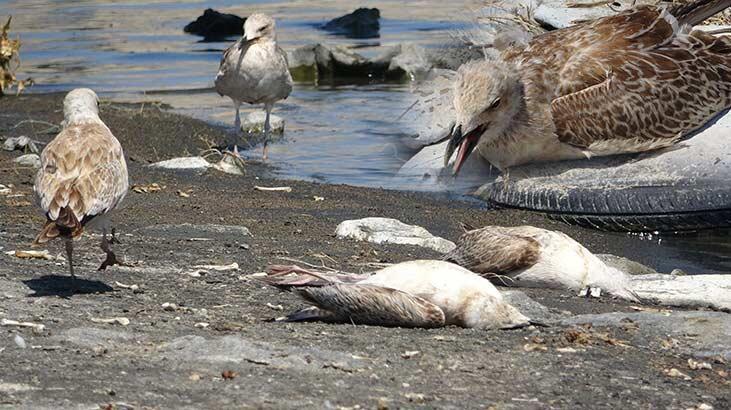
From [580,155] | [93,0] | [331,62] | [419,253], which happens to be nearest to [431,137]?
[580,155]

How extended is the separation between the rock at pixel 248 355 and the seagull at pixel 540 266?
203 centimetres

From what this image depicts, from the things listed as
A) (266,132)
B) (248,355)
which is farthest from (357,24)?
(248,355)

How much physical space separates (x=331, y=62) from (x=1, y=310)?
52.7 feet

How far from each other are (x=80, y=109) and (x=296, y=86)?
1346 cm

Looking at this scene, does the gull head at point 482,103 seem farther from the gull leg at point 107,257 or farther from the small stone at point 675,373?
the small stone at point 675,373

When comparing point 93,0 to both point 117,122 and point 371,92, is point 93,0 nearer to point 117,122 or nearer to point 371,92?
point 371,92

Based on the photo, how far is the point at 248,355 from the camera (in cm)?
485

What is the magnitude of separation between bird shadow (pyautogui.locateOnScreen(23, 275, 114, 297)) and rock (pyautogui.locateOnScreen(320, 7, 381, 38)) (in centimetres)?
2027

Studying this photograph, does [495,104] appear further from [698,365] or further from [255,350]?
[255,350]

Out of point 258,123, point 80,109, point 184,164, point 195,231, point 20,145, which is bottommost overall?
point 258,123

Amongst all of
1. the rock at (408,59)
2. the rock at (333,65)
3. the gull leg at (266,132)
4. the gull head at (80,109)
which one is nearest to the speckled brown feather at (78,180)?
the gull head at (80,109)

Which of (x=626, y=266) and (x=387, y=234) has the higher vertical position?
(x=387, y=234)

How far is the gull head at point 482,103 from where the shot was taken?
9.05 metres

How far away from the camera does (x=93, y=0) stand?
32031 millimetres
